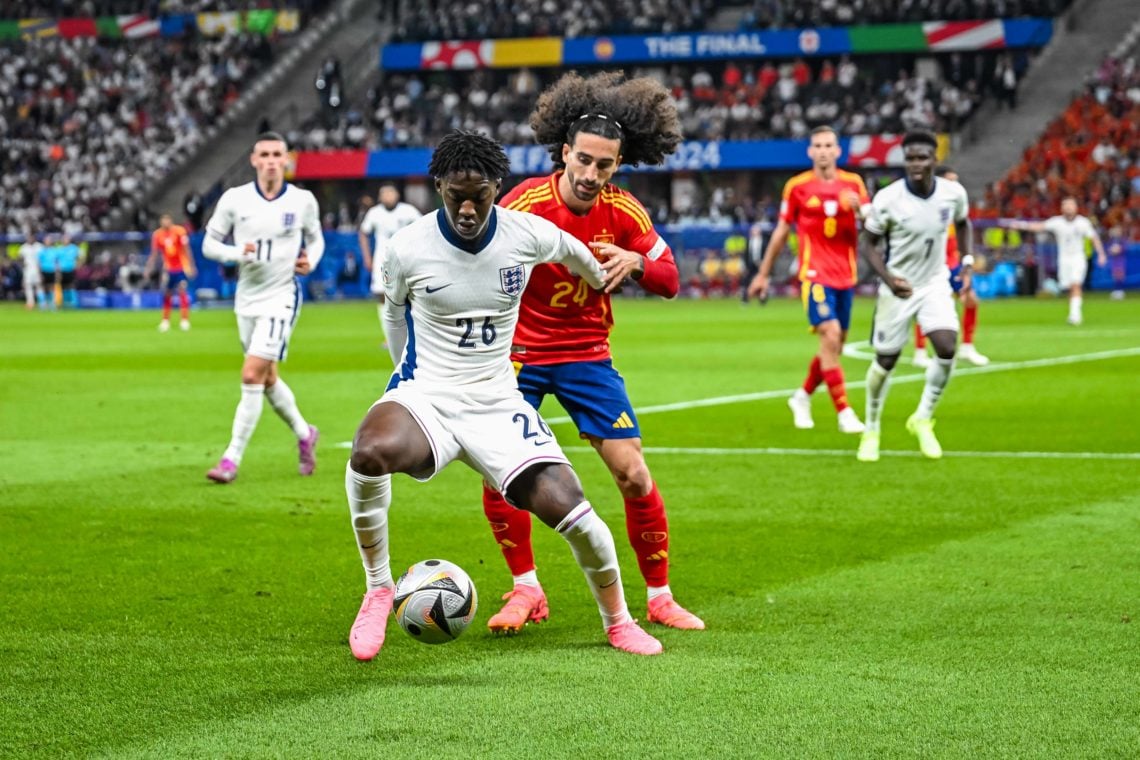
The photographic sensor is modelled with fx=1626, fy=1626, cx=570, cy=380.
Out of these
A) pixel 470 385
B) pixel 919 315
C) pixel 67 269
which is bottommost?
pixel 67 269

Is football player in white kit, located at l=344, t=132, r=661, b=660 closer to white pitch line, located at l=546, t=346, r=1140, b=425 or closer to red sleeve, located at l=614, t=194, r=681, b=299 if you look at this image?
red sleeve, located at l=614, t=194, r=681, b=299

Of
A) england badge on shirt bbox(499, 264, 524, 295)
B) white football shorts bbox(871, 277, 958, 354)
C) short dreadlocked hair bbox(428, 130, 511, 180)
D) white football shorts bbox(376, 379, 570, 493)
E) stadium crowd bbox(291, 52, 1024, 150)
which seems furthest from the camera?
stadium crowd bbox(291, 52, 1024, 150)

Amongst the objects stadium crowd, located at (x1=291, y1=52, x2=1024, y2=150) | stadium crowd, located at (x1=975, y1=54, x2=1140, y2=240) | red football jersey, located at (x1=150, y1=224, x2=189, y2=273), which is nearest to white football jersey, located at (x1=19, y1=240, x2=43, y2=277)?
stadium crowd, located at (x1=291, y1=52, x2=1024, y2=150)

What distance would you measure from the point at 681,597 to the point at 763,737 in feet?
7.88

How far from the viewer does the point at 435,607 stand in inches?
244

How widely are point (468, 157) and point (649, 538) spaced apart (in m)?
1.95

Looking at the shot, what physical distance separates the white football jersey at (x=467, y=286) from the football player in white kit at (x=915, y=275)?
612 centimetres

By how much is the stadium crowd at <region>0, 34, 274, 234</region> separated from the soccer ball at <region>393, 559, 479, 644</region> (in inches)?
1998

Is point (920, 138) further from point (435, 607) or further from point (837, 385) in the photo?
point (435, 607)

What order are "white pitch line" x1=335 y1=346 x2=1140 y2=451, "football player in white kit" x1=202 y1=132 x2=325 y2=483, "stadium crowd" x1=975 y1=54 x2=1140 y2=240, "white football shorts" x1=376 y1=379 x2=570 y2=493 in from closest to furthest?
"white football shorts" x1=376 y1=379 x2=570 y2=493
"football player in white kit" x1=202 y1=132 x2=325 y2=483
"white pitch line" x1=335 y1=346 x2=1140 y2=451
"stadium crowd" x1=975 y1=54 x2=1140 y2=240

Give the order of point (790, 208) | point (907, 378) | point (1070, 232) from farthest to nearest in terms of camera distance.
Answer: point (1070, 232) → point (907, 378) → point (790, 208)

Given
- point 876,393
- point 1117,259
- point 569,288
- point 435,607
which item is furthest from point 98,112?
point 435,607

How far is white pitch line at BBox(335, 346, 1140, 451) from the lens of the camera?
1616 cm

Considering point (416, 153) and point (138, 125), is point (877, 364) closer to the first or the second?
point (416, 153)
